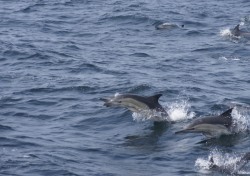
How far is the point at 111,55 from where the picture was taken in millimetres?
33000

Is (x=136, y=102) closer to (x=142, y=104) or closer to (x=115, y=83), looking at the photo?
(x=142, y=104)

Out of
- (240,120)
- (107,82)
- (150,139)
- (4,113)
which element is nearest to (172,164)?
(150,139)

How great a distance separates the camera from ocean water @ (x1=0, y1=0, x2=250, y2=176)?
1948 cm

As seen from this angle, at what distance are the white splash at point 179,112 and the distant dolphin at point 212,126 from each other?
7.25 ft

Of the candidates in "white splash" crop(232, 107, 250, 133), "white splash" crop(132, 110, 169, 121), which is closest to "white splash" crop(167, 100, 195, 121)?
"white splash" crop(132, 110, 169, 121)

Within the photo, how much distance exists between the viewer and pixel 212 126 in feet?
67.8

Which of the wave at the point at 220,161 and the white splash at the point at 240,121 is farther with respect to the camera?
the white splash at the point at 240,121

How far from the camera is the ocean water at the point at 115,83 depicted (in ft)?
63.9

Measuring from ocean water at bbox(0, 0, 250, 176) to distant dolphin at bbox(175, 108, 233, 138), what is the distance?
350mm

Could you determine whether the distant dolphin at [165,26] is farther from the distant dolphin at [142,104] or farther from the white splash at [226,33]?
the distant dolphin at [142,104]

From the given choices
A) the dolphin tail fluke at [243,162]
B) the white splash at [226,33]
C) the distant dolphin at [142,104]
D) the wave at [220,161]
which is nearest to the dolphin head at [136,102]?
the distant dolphin at [142,104]

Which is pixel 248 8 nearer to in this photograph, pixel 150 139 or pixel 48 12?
pixel 48 12

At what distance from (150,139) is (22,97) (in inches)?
264

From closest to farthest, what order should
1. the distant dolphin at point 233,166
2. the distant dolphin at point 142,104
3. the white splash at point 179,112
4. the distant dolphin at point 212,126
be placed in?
the distant dolphin at point 233,166 < the distant dolphin at point 212,126 < the distant dolphin at point 142,104 < the white splash at point 179,112
